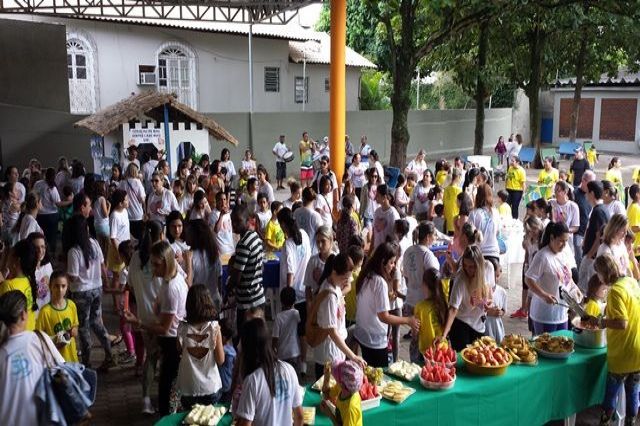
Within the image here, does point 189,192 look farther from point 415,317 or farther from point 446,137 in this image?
point 446,137

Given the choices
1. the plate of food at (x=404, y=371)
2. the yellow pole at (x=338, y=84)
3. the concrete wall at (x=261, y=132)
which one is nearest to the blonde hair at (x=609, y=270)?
the plate of food at (x=404, y=371)

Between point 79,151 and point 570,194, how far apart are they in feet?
49.8

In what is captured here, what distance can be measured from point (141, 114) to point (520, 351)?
11.1 m

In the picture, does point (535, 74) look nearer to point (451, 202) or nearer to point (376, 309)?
point (451, 202)

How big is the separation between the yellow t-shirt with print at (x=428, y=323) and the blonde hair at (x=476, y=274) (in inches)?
14.4

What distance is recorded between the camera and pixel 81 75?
2219 centimetres

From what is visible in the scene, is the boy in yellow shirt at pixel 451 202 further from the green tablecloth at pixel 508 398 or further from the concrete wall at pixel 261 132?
the concrete wall at pixel 261 132

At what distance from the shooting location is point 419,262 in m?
6.48

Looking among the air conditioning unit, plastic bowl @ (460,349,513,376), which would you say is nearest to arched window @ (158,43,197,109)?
the air conditioning unit

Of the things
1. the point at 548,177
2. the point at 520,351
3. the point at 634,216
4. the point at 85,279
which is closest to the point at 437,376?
the point at 520,351

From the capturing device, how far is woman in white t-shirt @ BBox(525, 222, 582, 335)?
20.2 feet

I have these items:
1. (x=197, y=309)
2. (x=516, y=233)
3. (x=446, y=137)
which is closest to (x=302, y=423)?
(x=197, y=309)

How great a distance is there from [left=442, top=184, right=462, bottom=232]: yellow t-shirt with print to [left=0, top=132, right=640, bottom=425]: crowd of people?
1060 mm

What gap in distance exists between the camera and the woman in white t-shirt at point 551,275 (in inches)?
242
